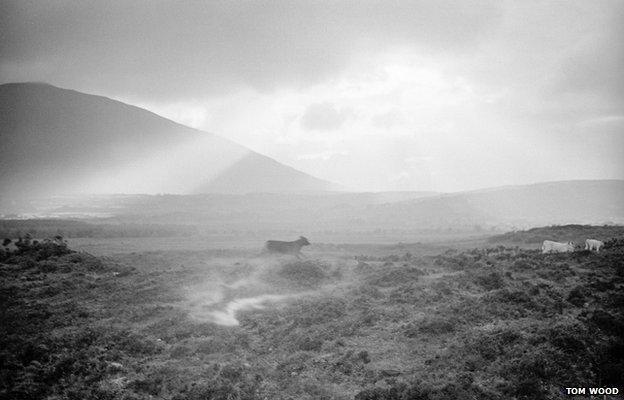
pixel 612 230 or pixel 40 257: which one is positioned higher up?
pixel 612 230

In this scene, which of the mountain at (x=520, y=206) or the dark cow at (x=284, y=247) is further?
the mountain at (x=520, y=206)

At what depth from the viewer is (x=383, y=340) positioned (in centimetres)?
1184

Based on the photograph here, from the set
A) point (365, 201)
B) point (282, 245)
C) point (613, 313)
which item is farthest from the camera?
point (365, 201)

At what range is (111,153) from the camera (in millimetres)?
161500

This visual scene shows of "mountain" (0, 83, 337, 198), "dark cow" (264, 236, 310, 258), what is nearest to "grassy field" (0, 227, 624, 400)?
"dark cow" (264, 236, 310, 258)

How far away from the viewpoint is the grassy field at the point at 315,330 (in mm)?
9281

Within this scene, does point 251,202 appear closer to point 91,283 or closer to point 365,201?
point 365,201

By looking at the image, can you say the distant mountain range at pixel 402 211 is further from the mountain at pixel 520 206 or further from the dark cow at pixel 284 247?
the dark cow at pixel 284 247

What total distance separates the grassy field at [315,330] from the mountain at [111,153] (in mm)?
126825

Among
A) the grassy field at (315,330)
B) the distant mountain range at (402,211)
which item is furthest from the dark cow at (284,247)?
the distant mountain range at (402,211)

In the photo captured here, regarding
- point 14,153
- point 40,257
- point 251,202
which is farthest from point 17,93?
point 40,257

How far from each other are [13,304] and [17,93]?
200076 mm

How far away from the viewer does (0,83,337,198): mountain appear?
138 m

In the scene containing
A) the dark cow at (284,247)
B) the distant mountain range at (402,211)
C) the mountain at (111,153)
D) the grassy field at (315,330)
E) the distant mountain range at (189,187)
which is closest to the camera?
the grassy field at (315,330)
